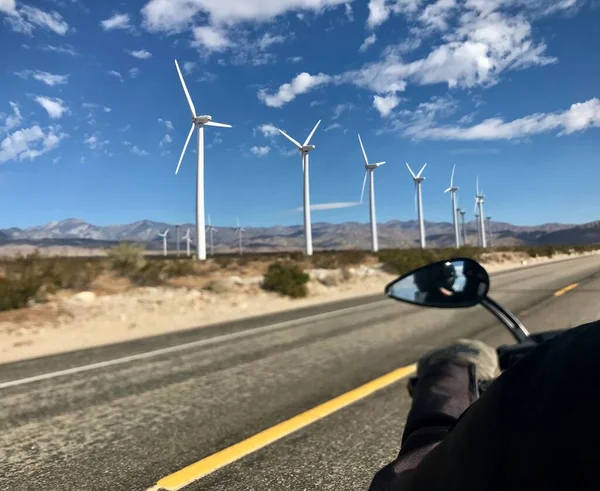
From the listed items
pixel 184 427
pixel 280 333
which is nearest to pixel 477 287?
pixel 184 427

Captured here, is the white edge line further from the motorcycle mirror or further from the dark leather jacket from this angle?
the dark leather jacket

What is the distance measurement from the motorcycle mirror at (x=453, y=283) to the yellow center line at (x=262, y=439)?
70.9 inches

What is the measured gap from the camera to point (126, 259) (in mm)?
22359

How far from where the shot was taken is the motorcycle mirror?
84.5 inches

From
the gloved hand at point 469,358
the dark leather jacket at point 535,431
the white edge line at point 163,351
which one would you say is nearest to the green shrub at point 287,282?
the white edge line at point 163,351

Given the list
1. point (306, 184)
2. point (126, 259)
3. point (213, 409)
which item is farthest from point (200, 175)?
point (213, 409)

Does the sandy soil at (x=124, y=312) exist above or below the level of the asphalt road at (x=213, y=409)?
above

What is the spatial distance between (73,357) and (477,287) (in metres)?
7.06

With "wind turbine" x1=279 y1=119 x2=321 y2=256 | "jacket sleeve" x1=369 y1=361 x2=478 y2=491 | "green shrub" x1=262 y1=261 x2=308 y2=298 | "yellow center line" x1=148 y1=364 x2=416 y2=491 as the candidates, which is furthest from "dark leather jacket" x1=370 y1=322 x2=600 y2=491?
"wind turbine" x1=279 y1=119 x2=321 y2=256

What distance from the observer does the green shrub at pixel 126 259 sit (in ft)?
66.8

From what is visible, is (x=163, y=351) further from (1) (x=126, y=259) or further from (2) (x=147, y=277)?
(1) (x=126, y=259)

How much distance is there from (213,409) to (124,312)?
10526 millimetres

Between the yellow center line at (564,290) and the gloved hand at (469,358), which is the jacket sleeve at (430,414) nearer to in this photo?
the gloved hand at (469,358)

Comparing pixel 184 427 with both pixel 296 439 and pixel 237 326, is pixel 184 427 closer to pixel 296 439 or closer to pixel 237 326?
pixel 296 439
